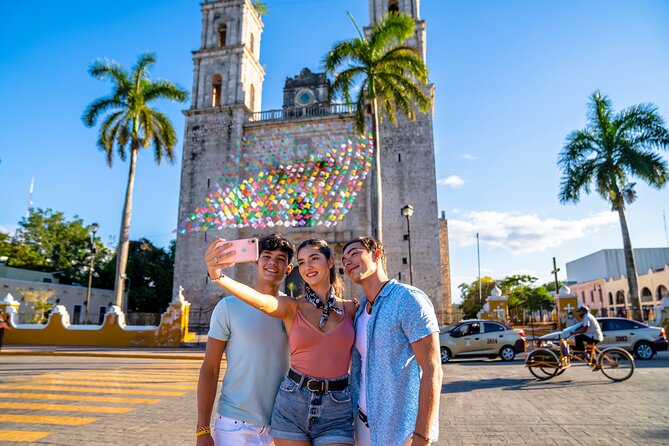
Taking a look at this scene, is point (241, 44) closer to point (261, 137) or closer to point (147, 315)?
point (261, 137)

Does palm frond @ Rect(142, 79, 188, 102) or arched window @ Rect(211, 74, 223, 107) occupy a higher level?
arched window @ Rect(211, 74, 223, 107)

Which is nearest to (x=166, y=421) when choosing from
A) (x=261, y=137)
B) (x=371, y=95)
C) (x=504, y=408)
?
(x=504, y=408)

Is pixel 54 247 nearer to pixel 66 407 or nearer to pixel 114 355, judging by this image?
pixel 114 355

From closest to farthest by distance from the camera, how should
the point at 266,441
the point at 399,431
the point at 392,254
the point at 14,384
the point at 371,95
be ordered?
the point at 399,431 < the point at 266,441 < the point at 14,384 < the point at 371,95 < the point at 392,254

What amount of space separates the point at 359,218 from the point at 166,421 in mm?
20495

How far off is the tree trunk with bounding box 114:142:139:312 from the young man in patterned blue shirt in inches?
794

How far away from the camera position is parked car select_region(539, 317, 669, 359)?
13.0m

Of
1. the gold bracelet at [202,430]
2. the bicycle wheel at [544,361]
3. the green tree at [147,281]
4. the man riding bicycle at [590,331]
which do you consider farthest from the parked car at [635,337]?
the green tree at [147,281]

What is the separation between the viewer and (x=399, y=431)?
6.82ft

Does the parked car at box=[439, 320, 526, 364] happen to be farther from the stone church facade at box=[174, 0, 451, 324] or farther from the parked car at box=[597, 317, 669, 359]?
the stone church facade at box=[174, 0, 451, 324]

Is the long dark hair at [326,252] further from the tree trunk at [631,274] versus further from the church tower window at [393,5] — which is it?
the church tower window at [393,5]

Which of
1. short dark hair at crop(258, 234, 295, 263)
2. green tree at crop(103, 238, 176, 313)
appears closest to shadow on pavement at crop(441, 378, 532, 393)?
short dark hair at crop(258, 234, 295, 263)

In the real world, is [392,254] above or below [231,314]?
above

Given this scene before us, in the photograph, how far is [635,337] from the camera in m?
13.2
